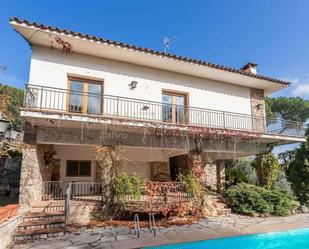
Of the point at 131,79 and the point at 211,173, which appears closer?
the point at 131,79

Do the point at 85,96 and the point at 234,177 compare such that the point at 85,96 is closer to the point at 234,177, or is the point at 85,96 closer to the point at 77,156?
the point at 77,156

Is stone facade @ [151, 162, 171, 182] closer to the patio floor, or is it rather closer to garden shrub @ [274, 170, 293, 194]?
the patio floor

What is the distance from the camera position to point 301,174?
15883 mm

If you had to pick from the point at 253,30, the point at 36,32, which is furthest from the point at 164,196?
the point at 253,30

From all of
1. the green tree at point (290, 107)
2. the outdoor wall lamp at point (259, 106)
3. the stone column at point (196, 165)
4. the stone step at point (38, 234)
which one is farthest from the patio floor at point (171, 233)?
the green tree at point (290, 107)

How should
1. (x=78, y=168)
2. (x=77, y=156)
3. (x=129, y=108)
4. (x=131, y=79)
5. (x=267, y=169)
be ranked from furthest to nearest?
(x=78, y=168)
(x=77, y=156)
(x=267, y=169)
(x=131, y=79)
(x=129, y=108)

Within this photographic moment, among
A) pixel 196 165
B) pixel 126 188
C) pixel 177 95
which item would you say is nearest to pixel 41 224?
pixel 126 188

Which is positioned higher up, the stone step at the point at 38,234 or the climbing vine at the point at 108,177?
the climbing vine at the point at 108,177

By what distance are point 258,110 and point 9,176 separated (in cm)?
1755

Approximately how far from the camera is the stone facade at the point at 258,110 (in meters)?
15.9

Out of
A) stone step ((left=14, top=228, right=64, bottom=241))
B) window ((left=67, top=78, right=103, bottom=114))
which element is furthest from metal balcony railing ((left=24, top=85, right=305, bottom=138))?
stone step ((left=14, top=228, right=64, bottom=241))

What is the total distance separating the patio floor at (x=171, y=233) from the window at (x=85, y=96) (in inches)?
215

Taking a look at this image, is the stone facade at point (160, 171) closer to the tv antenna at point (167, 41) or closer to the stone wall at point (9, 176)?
the tv antenna at point (167, 41)

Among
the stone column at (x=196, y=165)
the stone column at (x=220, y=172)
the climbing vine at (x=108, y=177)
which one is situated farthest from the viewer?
the stone column at (x=220, y=172)
